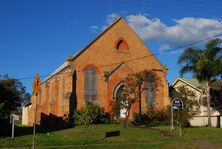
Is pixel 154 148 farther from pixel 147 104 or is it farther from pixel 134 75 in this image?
pixel 147 104

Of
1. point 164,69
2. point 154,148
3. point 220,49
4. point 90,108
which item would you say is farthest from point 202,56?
point 154,148

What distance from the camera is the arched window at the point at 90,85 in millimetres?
43156

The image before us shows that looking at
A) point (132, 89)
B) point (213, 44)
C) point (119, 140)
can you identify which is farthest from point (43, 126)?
point (213, 44)

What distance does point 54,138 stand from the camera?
26484mm

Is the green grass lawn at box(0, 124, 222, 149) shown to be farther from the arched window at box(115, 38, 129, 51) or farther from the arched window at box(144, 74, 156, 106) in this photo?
the arched window at box(115, 38, 129, 51)

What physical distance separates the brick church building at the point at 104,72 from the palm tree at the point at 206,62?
16.9 ft

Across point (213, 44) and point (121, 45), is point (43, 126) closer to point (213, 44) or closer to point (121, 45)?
point (121, 45)

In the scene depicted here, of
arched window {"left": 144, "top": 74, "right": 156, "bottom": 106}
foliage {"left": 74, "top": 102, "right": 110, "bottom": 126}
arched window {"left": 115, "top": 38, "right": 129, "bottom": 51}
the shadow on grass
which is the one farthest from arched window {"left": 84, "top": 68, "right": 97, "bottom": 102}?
arched window {"left": 144, "top": 74, "right": 156, "bottom": 106}

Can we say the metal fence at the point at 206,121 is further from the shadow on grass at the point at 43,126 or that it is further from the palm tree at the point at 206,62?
the shadow on grass at the point at 43,126

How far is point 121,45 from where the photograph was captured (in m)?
46.3

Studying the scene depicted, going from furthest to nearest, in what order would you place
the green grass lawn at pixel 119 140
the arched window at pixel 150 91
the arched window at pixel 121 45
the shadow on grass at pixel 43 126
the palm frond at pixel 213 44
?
the arched window at pixel 121 45 < the arched window at pixel 150 91 < the palm frond at pixel 213 44 < the shadow on grass at pixel 43 126 < the green grass lawn at pixel 119 140

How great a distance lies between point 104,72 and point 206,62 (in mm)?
11504

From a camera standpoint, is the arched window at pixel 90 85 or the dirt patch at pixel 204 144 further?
the arched window at pixel 90 85

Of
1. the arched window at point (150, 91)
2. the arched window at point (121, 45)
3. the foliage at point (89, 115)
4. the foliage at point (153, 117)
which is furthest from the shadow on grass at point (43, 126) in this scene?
the arched window at point (121, 45)
